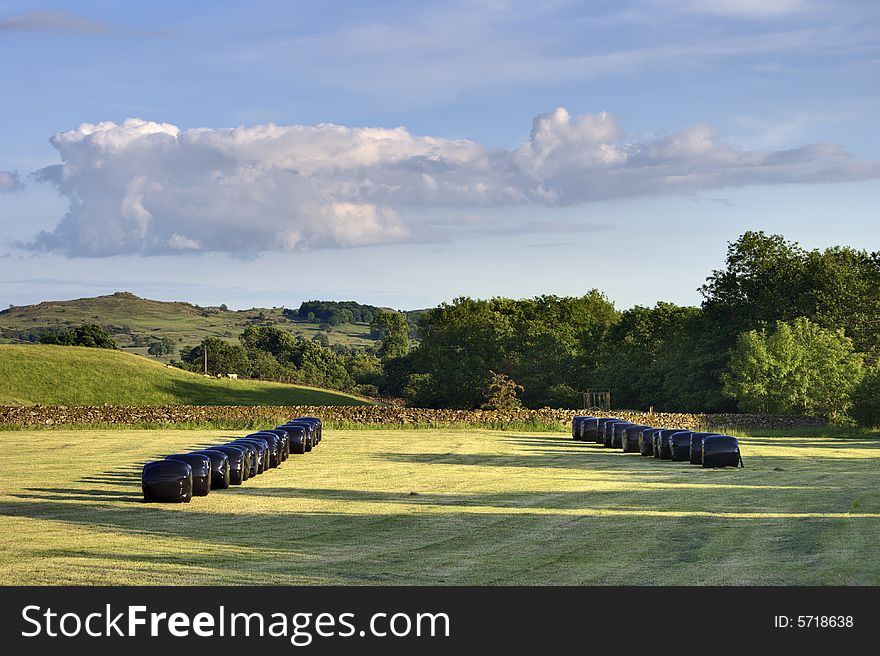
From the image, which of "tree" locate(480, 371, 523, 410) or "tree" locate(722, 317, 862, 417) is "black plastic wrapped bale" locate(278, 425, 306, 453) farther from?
"tree" locate(480, 371, 523, 410)

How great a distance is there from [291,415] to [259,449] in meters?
34.8

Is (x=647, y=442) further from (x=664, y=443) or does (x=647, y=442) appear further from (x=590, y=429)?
(x=590, y=429)

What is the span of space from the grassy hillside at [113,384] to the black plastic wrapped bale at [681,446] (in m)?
67.0

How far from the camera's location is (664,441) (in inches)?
1988

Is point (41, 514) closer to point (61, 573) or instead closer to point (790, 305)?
point (61, 573)

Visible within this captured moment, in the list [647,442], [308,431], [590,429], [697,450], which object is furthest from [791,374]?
[308,431]

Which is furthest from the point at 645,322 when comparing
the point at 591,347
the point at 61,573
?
the point at 61,573

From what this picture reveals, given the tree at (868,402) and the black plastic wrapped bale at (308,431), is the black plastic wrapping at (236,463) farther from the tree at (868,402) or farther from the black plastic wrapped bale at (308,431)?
the tree at (868,402)

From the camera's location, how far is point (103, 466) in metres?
43.8

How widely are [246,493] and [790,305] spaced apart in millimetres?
79682

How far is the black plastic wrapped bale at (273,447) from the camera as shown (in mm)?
42938

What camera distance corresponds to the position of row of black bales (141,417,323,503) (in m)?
31.0

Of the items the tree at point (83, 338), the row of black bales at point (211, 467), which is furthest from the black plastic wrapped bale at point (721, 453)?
the tree at point (83, 338)

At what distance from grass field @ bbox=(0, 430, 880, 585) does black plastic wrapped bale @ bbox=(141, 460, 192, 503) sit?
2.68 ft
